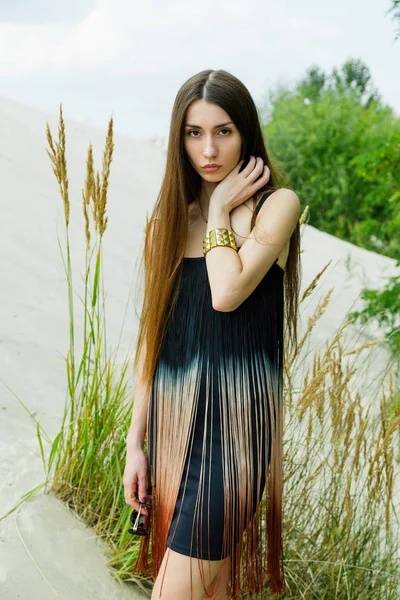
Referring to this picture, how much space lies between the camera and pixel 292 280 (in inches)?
78.9

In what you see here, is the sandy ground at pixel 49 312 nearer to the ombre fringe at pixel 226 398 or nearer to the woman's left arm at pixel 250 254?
the ombre fringe at pixel 226 398

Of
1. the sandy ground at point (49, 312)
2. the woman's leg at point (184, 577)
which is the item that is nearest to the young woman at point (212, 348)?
the woman's leg at point (184, 577)

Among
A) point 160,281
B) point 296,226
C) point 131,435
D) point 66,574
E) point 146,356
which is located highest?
point 296,226

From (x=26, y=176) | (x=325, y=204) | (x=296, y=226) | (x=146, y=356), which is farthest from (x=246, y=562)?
(x=325, y=204)

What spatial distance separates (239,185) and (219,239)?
0.52ft

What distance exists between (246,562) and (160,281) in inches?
29.6

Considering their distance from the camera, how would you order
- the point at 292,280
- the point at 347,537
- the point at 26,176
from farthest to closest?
the point at 26,176 < the point at 347,537 < the point at 292,280

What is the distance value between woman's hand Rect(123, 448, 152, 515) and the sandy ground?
50cm

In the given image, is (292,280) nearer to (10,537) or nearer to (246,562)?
A: (246,562)

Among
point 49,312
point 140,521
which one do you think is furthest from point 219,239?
point 49,312

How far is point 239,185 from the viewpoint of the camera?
5.91 ft

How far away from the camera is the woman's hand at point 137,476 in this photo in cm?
193

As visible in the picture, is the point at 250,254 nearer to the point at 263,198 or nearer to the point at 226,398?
the point at 263,198

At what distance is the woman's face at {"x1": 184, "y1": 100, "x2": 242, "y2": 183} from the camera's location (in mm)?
1785
